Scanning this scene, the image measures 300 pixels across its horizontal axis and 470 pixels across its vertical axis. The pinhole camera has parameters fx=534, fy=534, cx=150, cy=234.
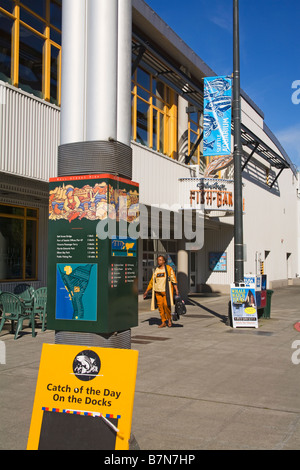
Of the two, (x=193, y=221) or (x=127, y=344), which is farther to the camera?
(x=193, y=221)

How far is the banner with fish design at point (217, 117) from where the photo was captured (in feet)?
54.6

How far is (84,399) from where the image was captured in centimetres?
395

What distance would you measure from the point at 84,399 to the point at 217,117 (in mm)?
14411

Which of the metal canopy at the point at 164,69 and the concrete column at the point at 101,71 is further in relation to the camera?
the metal canopy at the point at 164,69

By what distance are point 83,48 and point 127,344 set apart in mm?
2684

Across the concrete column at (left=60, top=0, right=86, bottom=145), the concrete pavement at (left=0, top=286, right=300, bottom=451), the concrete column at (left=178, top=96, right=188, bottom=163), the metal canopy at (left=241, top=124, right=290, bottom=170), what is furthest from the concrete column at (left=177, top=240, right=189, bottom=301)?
the concrete column at (left=60, top=0, right=86, bottom=145)

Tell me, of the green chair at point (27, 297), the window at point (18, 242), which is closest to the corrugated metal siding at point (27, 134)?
the window at point (18, 242)

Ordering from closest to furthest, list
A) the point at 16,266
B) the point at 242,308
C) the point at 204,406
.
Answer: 1. the point at 204,406
2. the point at 242,308
3. the point at 16,266

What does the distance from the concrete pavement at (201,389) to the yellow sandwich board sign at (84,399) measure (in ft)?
3.39

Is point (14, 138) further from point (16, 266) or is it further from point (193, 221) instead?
point (193, 221)

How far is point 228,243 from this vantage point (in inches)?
1094

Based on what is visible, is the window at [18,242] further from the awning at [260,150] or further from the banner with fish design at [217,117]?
the awning at [260,150]

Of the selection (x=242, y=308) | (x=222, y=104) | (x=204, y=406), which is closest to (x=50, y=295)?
(x=204, y=406)

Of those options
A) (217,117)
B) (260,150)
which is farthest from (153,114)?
(260,150)
